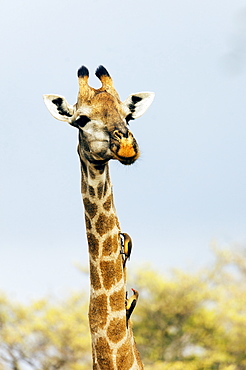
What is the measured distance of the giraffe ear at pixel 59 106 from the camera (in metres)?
5.93

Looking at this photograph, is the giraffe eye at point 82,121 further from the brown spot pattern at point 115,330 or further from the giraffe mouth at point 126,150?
the brown spot pattern at point 115,330

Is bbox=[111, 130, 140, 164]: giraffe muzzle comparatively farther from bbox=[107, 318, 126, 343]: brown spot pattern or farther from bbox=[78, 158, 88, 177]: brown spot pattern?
bbox=[107, 318, 126, 343]: brown spot pattern

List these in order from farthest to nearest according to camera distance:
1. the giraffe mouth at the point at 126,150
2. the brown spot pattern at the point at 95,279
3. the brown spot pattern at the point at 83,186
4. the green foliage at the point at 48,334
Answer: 1. the green foliage at the point at 48,334
2. the brown spot pattern at the point at 83,186
3. the brown spot pattern at the point at 95,279
4. the giraffe mouth at the point at 126,150

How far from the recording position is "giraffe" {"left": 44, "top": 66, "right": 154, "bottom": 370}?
18.3 ft

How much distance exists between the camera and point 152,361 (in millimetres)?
25453

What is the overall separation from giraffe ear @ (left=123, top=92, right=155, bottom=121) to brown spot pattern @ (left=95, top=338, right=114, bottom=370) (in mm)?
2251

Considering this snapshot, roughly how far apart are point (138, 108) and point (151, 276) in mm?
21298

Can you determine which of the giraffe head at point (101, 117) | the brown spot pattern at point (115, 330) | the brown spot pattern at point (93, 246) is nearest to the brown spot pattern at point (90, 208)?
the brown spot pattern at point (93, 246)

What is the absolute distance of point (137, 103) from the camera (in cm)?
634

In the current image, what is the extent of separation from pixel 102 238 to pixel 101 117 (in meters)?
1.14

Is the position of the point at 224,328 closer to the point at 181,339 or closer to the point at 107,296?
the point at 181,339

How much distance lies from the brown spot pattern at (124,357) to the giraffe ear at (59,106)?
2.26 m

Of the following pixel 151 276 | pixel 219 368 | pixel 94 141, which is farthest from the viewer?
pixel 151 276

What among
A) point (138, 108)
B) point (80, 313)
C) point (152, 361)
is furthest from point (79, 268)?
point (138, 108)
